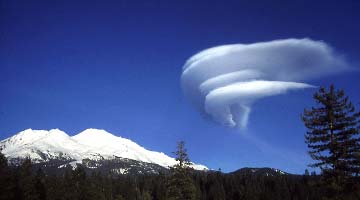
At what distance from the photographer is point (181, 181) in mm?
58750

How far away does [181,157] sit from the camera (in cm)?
5866

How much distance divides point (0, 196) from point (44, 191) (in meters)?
50.5

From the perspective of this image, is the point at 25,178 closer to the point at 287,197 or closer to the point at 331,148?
the point at 331,148

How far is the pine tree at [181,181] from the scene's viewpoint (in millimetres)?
58406

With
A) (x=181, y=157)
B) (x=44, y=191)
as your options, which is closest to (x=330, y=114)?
(x=181, y=157)

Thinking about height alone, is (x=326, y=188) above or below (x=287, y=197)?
below

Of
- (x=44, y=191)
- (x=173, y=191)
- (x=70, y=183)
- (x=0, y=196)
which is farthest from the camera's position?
(x=44, y=191)

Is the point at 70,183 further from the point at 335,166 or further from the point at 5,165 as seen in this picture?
the point at 335,166

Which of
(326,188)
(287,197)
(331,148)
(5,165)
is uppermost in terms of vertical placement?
(287,197)

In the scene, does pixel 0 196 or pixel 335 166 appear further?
pixel 0 196

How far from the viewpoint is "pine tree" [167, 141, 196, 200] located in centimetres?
5841

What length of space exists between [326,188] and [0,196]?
56772 millimetres

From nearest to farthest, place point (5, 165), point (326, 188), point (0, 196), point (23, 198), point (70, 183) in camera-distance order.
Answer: point (326, 188)
point (0, 196)
point (5, 165)
point (23, 198)
point (70, 183)

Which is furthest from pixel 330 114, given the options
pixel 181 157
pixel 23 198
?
pixel 23 198
